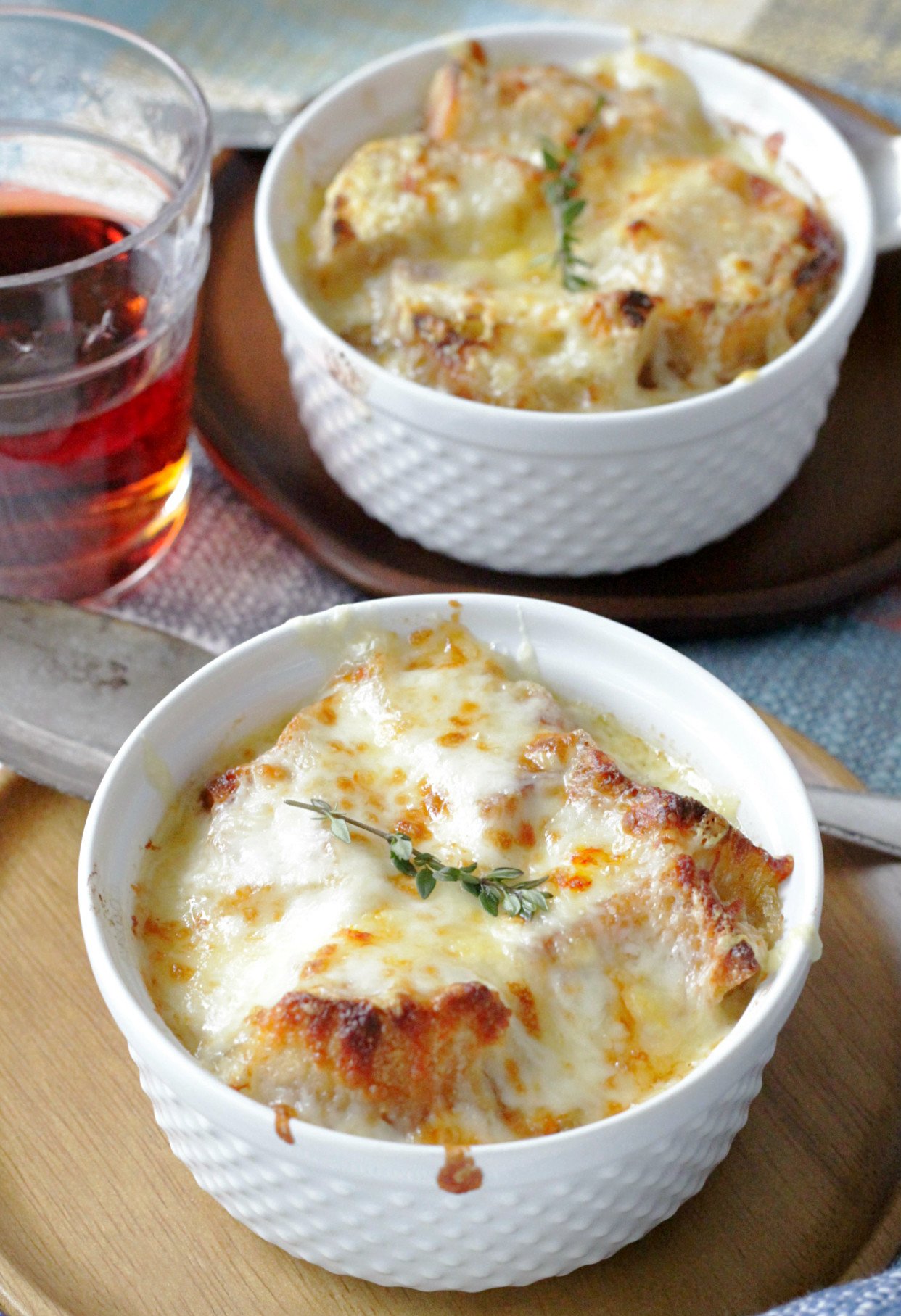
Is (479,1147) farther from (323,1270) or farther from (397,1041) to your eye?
(323,1270)

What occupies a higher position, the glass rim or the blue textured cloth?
the glass rim

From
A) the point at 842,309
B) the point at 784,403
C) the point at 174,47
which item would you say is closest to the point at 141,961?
the point at 784,403

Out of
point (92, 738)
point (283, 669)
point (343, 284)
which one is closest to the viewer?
point (283, 669)

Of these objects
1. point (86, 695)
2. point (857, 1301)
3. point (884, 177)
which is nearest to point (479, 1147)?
point (857, 1301)

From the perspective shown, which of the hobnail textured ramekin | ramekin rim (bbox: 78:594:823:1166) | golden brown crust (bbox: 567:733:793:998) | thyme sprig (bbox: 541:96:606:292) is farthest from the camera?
thyme sprig (bbox: 541:96:606:292)

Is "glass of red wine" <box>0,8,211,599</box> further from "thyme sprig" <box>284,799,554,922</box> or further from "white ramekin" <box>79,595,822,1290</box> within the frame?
"thyme sprig" <box>284,799,554,922</box>

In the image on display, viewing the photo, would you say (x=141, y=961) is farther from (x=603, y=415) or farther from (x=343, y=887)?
(x=603, y=415)

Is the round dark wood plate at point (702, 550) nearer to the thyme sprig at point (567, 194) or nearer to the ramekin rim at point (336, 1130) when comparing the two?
the thyme sprig at point (567, 194)

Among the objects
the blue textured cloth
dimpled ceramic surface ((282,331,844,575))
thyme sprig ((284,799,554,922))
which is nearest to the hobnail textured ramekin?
dimpled ceramic surface ((282,331,844,575))
